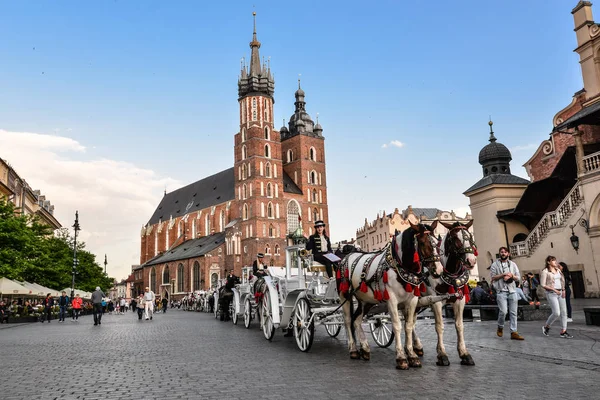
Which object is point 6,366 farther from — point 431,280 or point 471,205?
point 471,205

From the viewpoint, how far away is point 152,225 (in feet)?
296

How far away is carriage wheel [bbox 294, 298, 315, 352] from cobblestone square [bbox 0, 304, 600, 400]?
10.3 inches

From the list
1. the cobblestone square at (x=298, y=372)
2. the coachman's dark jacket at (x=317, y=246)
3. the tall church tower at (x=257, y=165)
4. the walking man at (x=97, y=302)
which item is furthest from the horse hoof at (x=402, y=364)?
the tall church tower at (x=257, y=165)

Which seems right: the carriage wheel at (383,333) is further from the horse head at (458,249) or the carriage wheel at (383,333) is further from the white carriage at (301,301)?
the horse head at (458,249)

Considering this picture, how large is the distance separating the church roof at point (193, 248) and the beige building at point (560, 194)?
4437 cm

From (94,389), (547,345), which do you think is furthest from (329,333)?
(94,389)

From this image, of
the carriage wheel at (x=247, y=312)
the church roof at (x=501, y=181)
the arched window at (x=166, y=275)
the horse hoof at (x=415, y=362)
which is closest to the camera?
the horse hoof at (x=415, y=362)

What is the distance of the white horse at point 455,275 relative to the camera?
6.73m

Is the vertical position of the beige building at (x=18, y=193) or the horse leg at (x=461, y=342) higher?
the beige building at (x=18, y=193)

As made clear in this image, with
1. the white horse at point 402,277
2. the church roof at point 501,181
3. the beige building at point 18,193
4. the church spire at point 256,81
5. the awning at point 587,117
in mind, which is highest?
the church spire at point 256,81

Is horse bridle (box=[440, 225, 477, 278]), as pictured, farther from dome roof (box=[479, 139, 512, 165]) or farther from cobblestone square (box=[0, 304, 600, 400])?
dome roof (box=[479, 139, 512, 165])

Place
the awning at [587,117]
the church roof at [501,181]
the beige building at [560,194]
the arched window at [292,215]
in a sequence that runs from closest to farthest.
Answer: the awning at [587,117]
the beige building at [560,194]
the church roof at [501,181]
the arched window at [292,215]

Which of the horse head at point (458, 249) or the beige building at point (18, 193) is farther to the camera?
the beige building at point (18, 193)

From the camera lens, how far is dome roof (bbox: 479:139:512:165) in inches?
1223
